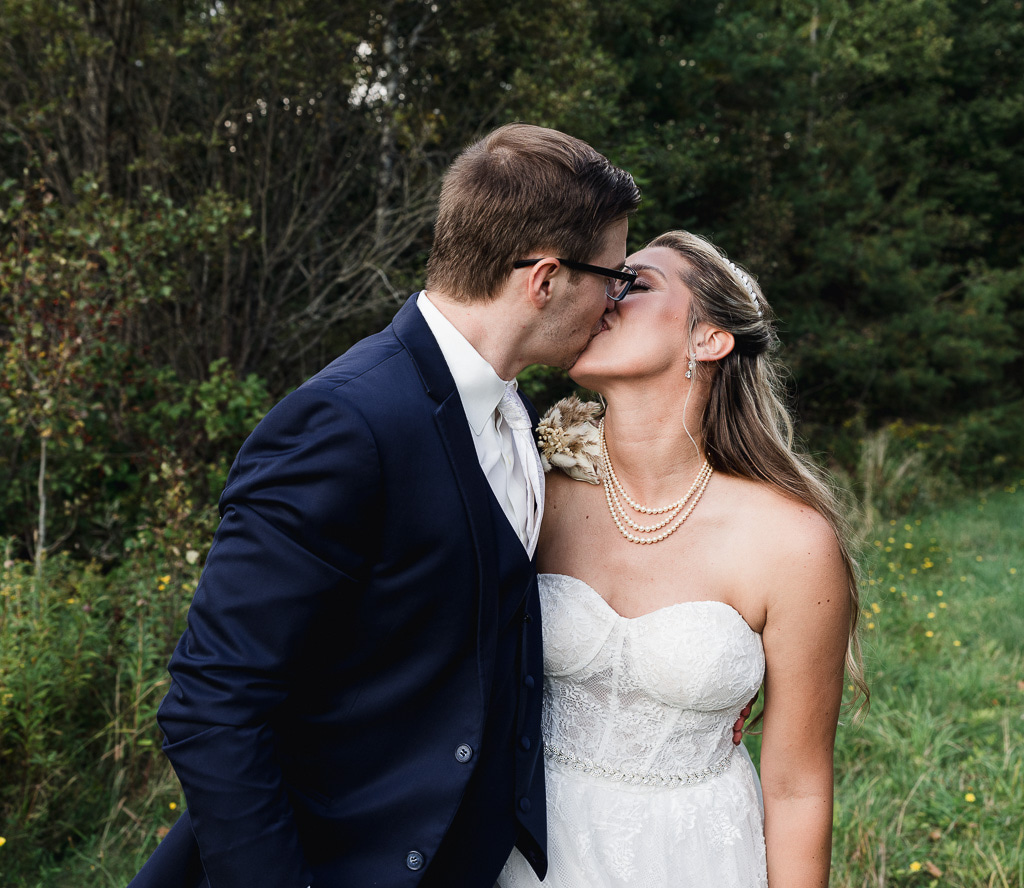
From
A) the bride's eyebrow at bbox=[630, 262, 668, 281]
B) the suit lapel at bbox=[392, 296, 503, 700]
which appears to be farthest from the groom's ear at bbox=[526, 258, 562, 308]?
the bride's eyebrow at bbox=[630, 262, 668, 281]

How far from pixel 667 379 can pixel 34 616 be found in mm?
2853

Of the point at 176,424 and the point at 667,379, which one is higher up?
the point at 667,379

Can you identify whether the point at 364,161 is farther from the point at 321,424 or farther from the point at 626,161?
the point at 321,424

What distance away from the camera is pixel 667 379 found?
7.68ft

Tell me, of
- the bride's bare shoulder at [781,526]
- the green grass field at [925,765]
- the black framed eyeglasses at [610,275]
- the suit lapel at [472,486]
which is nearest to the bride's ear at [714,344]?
the black framed eyeglasses at [610,275]

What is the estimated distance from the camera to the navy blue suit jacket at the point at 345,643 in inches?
57.6

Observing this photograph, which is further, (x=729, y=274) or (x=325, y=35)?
(x=325, y=35)

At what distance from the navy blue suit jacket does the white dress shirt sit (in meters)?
0.08

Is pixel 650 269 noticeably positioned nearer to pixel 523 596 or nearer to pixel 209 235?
pixel 523 596

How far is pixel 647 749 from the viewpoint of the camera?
→ 86.5 inches

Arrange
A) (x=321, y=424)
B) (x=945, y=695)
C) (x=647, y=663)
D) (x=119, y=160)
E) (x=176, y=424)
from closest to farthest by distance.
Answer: (x=321, y=424) < (x=647, y=663) < (x=945, y=695) < (x=176, y=424) < (x=119, y=160)

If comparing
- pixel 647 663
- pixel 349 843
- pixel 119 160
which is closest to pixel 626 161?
pixel 119 160

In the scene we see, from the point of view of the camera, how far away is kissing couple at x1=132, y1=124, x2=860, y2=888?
1.49 metres

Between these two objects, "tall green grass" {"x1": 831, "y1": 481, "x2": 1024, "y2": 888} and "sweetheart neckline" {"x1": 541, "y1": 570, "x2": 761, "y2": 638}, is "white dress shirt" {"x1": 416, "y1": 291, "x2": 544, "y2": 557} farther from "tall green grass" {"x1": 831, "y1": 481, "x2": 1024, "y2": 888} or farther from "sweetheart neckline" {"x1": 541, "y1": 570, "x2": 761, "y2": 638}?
"tall green grass" {"x1": 831, "y1": 481, "x2": 1024, "y2": 888}
